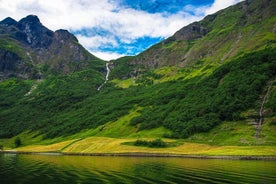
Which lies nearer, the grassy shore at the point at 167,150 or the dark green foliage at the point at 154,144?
the grassy shore at the point at 167,150

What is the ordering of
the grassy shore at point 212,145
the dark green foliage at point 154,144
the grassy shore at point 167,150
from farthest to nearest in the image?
the dark green foliage at point 154,144
the grassy shore at point 212,145
the grassy shore at point 167,150

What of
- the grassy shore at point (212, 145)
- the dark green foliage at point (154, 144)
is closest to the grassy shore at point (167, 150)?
the grassy shore at point (212, 145)

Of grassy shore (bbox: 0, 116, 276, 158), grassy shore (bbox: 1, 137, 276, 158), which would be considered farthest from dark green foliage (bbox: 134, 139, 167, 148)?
grassy shore (bbox: 1, 137, 276, 158)

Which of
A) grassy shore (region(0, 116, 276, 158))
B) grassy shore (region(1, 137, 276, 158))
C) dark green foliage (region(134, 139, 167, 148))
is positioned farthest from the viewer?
dark green foliage (region(134, 139, 167, 148))

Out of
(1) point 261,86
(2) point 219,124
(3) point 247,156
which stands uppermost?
(1) point 261,86

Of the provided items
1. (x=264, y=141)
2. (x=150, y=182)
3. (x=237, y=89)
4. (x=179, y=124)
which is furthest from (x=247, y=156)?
(x=237, y=89)

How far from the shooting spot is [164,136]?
175 meters

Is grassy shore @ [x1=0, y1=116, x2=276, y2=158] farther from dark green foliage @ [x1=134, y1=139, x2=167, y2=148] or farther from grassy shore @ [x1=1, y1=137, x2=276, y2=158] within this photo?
dark green foliage @ [x1=134, y1=139, x2=167, y2=148]

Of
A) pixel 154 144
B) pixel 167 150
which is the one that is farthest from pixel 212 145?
pixel 154 144

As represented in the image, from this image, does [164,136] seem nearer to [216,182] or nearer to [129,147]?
[129,147]

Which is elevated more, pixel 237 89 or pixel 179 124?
pixel 237 89

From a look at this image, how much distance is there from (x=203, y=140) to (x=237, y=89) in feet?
181

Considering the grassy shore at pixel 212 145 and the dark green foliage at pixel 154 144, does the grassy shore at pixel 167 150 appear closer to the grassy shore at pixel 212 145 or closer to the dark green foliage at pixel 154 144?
the grassy shore at pixel 212 145

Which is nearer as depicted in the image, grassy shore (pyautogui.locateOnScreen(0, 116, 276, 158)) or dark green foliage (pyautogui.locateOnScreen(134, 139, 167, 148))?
grassy shore (pyautogui.locateOnScreen(0, 116, 276, 158))
